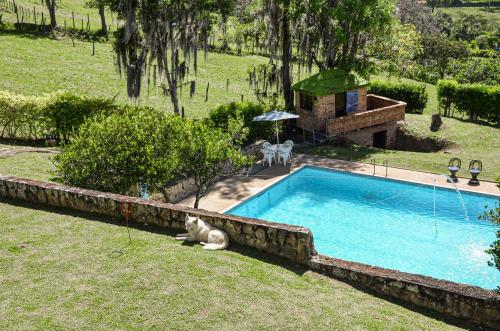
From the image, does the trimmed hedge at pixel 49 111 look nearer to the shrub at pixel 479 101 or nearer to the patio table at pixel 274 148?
the patio table at pixel 274 148

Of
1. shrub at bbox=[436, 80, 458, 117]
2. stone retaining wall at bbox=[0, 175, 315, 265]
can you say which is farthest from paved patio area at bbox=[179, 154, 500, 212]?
shrub at bbox=[436, 80, 458, 117]

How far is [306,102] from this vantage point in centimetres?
2716

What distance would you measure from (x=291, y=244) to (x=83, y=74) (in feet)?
90.2

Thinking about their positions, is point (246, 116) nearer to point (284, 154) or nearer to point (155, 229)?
point (284, 154)

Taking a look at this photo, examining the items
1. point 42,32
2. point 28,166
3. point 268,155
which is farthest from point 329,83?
point 42,32

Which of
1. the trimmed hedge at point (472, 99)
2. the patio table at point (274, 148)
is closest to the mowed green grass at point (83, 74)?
the patio table at point (274, 148)

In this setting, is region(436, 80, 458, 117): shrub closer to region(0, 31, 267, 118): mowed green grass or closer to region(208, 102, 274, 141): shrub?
region(0, 31, 267, 118): mowed green grass

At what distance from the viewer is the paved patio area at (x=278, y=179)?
18719mm

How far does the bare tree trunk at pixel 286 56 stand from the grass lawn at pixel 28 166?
47.5 ft

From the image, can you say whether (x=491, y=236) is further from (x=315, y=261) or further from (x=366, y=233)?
(x=315, y=261)

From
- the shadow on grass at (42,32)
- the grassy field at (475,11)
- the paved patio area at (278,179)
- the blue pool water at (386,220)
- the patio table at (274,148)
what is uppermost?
the grassy field at (475,11)

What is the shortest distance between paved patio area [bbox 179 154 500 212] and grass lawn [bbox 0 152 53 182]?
525cm

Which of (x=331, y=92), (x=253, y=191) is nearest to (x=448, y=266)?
(x=253, y=191)

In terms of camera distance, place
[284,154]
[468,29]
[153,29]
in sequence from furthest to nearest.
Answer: [468,29] → [284,154] → [153,29]
